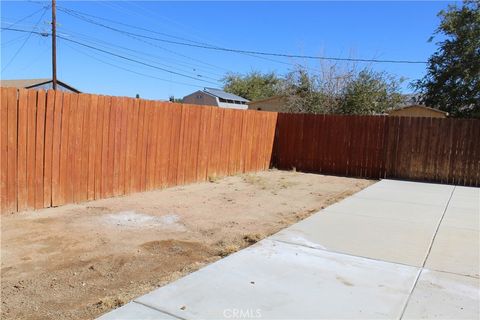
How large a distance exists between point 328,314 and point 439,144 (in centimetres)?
1089

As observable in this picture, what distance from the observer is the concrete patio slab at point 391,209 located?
7692 millimetres

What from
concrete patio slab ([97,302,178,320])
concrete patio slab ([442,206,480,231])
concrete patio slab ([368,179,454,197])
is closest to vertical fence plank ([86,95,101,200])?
concrete patio slab ([97,302,178,320])

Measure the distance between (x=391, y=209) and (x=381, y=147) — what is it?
19.7 feet

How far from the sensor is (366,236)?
6.25 m

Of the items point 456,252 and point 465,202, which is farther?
point 465,202

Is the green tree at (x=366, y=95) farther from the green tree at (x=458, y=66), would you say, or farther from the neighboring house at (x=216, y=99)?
the neighboring house at (x=216, y=99)

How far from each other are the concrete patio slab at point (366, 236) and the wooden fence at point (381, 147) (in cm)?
662

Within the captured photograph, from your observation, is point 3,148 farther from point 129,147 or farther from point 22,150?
point 129,147

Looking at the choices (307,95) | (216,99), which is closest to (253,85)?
(216,99)

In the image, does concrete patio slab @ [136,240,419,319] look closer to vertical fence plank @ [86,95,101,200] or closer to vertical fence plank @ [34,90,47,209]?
vertical fence plank @ [34,90,47,209]

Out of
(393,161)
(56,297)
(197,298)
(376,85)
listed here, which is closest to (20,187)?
(56,297)

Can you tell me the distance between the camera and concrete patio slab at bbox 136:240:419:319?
3.71 m

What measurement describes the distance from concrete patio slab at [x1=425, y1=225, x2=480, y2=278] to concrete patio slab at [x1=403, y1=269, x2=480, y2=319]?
261 millimetres

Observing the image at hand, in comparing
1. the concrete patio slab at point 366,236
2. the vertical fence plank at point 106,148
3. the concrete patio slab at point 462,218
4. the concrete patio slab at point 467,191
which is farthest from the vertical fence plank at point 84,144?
the concrete patio slab at point 467,191
